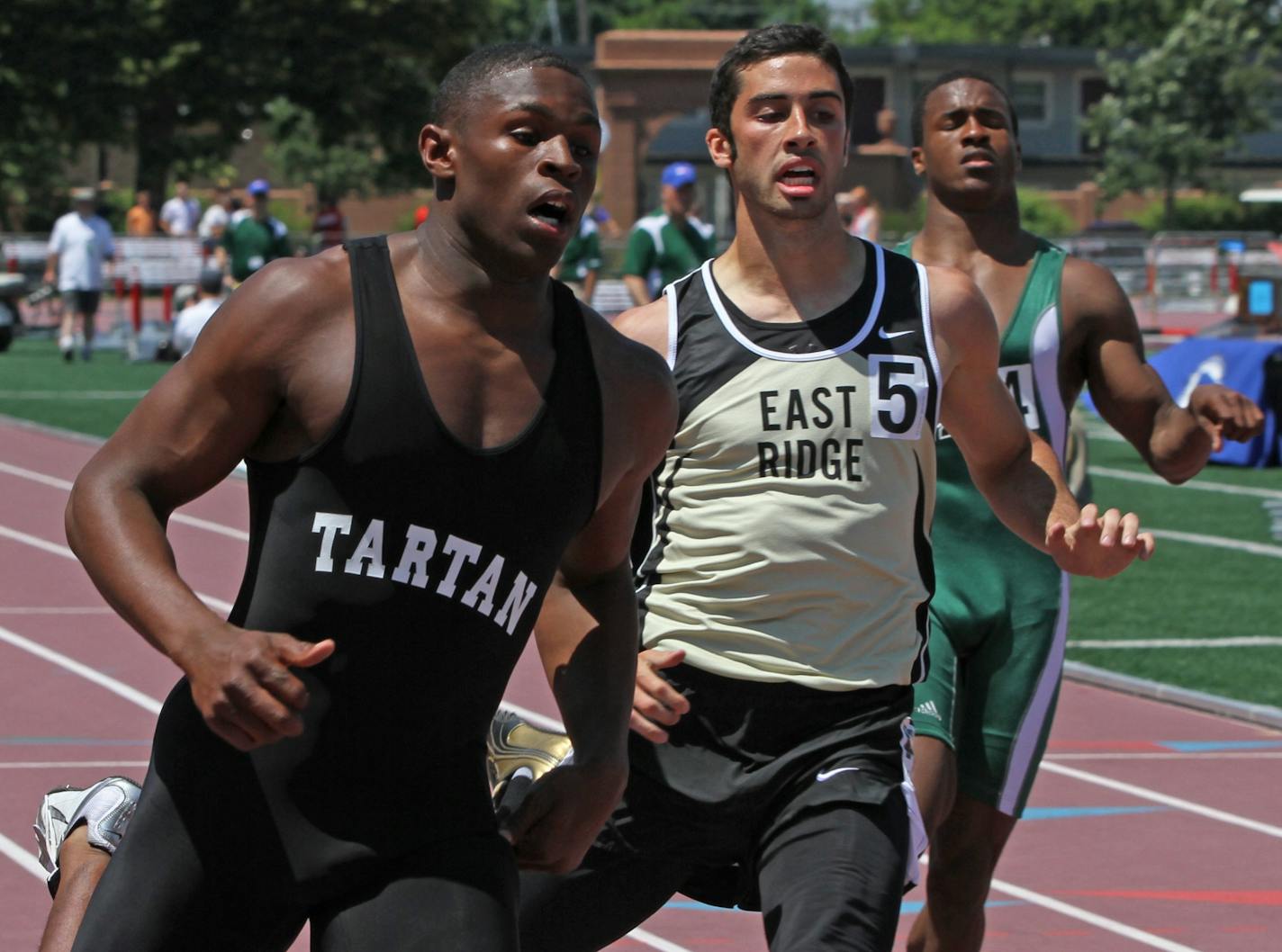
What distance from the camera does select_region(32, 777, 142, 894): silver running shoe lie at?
4094 mm

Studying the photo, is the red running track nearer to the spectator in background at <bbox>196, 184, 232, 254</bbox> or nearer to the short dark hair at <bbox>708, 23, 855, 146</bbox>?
the short dark hair at <bbox>708, 23, 855, 146</bbox>

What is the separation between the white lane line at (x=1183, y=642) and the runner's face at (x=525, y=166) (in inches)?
302

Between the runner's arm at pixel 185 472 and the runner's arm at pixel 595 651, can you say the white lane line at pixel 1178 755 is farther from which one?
the runner's arm at pixel 185 472

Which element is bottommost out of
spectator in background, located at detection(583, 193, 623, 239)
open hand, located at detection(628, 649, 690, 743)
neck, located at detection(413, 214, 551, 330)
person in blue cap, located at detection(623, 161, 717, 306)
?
spectator in background, located at detection(583, 193, 623, 239)

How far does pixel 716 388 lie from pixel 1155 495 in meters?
12.2

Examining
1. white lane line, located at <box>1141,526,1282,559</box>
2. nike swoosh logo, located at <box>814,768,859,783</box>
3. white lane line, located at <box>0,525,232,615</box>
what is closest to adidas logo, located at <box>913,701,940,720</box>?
nike swoosh logo, located at <box>814,768,859,783</box>

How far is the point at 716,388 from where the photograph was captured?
4.34m

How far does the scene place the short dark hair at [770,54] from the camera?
4.54m

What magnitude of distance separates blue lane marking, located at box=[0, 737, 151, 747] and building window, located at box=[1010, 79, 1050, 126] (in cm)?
6796

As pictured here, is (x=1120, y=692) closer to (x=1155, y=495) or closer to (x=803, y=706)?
(x=803, y=706)

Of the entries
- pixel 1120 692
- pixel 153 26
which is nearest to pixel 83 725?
pixel 1120 692

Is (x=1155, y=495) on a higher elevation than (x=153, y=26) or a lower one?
lower

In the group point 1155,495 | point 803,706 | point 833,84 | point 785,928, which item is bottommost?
point 1155,495

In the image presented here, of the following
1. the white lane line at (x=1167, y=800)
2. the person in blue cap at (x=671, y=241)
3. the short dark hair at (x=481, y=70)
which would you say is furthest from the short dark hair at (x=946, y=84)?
the person in blue cap at (x=671, y=241)
